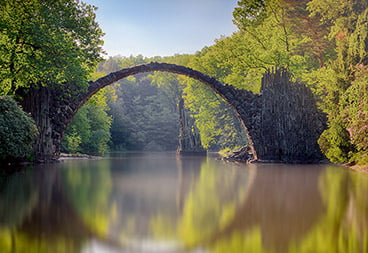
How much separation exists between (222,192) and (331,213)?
9.58 ft

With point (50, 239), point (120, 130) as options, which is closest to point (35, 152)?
point (50, 239)

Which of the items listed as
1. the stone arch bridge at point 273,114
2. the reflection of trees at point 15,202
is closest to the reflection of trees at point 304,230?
the reflection of trees at point 15,202

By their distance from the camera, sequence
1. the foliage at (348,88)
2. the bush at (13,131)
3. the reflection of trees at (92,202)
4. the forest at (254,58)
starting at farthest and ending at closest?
the forest at (254,58) → the foliage at (348,88) → the bush at (13,131) → the reflection of trees at (92,202)

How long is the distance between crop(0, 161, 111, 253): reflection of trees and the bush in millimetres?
6780

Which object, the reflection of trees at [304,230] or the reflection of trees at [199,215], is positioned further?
the reflection of trees at [199,215]

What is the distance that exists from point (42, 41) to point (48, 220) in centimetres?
1192

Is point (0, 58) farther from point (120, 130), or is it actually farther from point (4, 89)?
point (120, 130)

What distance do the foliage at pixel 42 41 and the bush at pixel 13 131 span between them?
1472 mm

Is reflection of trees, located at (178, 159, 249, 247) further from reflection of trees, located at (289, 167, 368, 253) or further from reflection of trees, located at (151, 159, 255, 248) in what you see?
reflection of trees, located at (289, 167, 368, 253)

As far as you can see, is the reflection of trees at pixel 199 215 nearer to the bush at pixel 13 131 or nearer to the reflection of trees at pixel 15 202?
the reflection of trees at pixel 15 202

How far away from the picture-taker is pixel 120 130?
5831cm

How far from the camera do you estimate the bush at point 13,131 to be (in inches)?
563

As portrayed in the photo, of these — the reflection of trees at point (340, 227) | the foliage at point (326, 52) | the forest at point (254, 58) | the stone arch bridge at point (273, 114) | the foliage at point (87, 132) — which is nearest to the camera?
the reflection of trees at point (340, 227)

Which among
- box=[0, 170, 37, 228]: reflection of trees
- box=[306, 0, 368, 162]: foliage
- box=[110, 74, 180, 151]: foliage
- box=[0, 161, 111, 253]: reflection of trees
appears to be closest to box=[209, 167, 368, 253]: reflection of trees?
box=[0, 161, 111, 253]: reflection of trees
